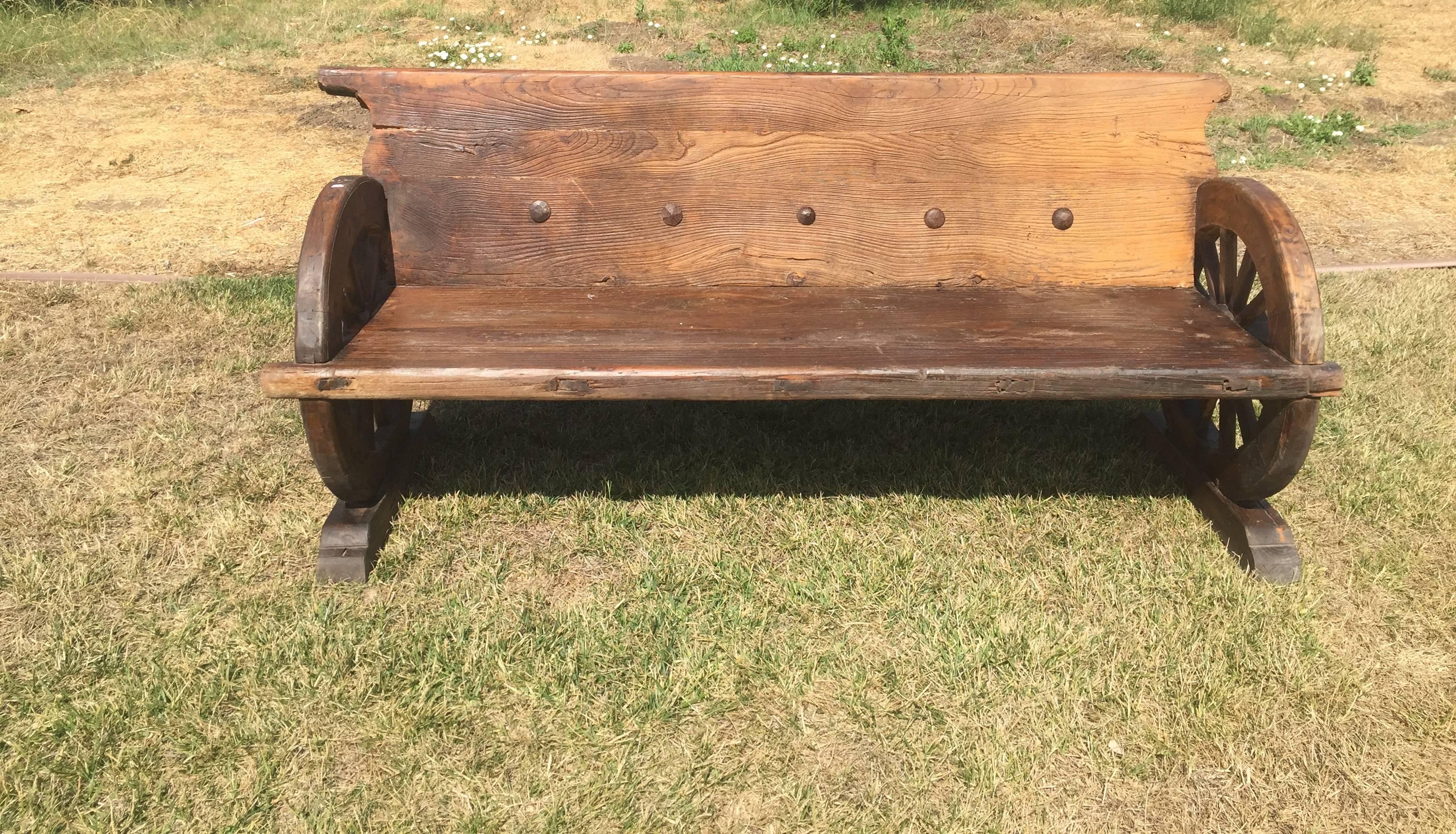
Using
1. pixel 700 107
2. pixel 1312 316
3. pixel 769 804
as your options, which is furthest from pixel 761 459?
pixel 1312 316

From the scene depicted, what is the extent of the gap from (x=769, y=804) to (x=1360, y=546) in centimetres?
197

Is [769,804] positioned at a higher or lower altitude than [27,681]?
lower

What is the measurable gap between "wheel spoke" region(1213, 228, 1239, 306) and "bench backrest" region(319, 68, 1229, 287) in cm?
10

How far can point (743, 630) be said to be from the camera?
8.45 ft

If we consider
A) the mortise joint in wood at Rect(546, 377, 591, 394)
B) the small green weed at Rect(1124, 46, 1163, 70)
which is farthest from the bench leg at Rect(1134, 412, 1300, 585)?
the small green weed at Rect(1124, 46, 1163, 70)

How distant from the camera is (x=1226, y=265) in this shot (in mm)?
2912

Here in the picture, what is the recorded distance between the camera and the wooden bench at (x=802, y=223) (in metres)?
2.71

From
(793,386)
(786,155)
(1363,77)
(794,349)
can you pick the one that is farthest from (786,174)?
(1363,77)

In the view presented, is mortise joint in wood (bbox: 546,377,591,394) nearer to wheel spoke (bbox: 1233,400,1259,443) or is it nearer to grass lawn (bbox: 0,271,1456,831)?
grass lawn (bbox: 0,271,1456,831)

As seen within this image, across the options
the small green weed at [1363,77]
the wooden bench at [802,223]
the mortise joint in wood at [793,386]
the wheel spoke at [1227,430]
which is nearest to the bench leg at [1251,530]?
the wooden bench at [802,223]

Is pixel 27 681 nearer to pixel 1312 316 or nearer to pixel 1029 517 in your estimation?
pixel 1029 517

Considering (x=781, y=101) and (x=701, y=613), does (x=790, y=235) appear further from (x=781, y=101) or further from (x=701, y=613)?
(x=701, y=613)

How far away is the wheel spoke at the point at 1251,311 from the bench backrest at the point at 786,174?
20 cm

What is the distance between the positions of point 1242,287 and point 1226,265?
0.08 m
